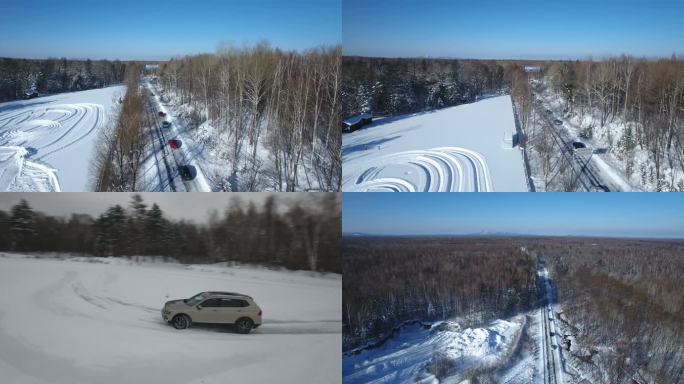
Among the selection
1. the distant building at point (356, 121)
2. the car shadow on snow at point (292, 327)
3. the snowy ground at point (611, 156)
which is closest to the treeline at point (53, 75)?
the distant building at point (356, 121)

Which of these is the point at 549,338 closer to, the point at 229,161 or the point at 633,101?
the point at 633,101

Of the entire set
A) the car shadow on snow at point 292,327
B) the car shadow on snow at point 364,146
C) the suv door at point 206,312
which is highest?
the car shadow on snow at point 364,146

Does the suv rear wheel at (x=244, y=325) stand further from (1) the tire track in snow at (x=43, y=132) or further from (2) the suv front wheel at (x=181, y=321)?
(1) the tire track in snow at (x=43, y=132)

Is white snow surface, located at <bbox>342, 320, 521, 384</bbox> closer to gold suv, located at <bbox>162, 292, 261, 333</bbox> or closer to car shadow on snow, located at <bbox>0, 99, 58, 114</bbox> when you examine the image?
gold suv, located at <bbox>162, 292, 261, 333</bbox>

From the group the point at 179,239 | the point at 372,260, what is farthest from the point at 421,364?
the point at 179,239

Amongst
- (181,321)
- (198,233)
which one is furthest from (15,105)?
(181,321)

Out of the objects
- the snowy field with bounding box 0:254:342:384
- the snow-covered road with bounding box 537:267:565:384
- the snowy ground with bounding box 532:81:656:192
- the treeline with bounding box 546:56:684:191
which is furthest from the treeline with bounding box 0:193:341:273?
the treeline with bounding box 546:56:684:191

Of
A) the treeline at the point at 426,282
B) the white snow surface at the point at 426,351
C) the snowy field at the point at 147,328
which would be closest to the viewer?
the snowy field at the point at 147,328

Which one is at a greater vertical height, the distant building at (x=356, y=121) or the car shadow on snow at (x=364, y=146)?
the distant building at (x=356, y=121)
